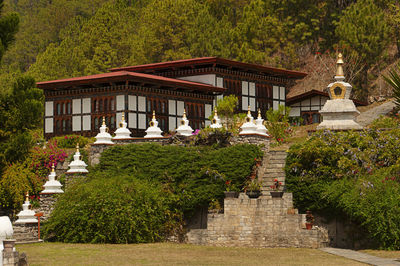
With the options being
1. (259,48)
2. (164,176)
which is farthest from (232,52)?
(164,176)

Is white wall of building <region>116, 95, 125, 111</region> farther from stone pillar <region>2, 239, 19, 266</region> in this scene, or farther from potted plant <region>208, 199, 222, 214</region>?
stone pillar <region>2, 239, 19, 266</region>

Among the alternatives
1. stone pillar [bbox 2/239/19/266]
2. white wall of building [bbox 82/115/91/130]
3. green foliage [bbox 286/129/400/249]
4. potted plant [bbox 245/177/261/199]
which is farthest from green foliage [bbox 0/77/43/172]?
white wall of building [bbox 82/115/91/130]

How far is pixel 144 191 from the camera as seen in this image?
26.2 meters

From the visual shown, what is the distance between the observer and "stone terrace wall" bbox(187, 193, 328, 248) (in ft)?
78.9

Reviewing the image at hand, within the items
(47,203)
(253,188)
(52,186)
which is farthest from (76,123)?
(253,188)

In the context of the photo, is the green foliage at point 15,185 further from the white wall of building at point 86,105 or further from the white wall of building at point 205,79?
the white wall of building at point 205,79

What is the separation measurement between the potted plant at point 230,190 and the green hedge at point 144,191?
0.62 ft

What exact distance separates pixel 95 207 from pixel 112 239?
1.31m

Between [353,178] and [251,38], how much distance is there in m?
40.3

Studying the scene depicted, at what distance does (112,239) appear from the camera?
82.2 ft

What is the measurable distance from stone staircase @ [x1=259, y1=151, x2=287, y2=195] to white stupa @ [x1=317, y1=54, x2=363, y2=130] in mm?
2547

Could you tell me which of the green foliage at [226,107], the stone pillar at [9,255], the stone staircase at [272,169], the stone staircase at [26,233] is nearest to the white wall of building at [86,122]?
the green foliage at [226,107]

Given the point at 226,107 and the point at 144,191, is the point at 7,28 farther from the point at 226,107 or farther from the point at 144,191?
the point at 226,107

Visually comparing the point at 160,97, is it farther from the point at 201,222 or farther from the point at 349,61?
the point at 349,61
